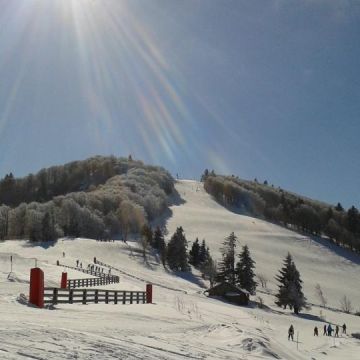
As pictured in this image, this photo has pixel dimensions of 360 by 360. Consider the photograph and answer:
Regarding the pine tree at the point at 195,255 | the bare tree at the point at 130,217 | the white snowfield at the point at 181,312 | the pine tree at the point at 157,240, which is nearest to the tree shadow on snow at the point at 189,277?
the white snowfield at the point at 181,312

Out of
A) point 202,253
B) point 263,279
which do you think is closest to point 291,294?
point 263,279

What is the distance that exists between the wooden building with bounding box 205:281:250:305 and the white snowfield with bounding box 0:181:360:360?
8.83 feet

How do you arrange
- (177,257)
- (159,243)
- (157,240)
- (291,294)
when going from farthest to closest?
(157,240) < (159,243) < (177,257) < (291,294)

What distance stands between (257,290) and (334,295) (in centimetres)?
1695

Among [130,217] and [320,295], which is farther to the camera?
[130,217]

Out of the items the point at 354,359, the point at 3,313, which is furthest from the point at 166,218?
the point at 3,313

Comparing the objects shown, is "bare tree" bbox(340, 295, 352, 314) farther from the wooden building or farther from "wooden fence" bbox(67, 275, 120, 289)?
"wooden fence" bbox(67, 275, 120, 289)

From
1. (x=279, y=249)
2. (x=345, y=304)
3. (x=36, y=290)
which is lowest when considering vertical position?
(x=345, y=304)

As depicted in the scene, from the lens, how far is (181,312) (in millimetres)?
28781

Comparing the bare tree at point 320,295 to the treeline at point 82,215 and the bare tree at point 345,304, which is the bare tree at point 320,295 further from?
the treeline at point 82,215

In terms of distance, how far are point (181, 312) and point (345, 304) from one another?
231 feet

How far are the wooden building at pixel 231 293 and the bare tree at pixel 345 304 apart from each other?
92.0 ft

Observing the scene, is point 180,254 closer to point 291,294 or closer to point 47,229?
point 47,229

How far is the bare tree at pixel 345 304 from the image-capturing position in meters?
88.3
